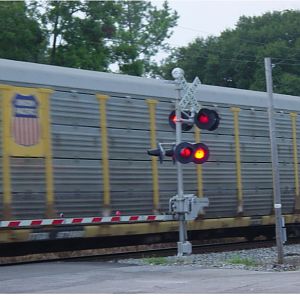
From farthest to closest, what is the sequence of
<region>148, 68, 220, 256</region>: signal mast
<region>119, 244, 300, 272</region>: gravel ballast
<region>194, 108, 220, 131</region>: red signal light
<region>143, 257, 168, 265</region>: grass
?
<region>194, 108, 220, 131</region>: red signal light → <region>148, 68, 220, 256</region>: signal mast → <region>143, 257, 168, 265</region>: grass → <region>119, 244, 300, 272</region>: gravel ballast

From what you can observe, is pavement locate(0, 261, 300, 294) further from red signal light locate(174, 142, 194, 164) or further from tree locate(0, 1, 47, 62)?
tree locate(0, 1, 47, 62)

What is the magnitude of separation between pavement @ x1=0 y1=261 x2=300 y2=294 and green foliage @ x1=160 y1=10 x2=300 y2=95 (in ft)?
111

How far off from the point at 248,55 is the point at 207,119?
3673cm

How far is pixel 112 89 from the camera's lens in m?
15.7

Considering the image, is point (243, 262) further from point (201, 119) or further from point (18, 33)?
point (18, 33)

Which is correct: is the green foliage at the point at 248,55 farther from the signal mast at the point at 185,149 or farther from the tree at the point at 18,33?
the signal mast at the point at 185,149

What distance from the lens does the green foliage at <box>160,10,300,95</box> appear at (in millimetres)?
47750

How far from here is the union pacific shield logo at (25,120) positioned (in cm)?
1386

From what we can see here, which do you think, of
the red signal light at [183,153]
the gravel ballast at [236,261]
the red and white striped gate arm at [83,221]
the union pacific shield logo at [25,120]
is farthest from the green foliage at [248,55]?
the union pacific shield logo at [25,120]

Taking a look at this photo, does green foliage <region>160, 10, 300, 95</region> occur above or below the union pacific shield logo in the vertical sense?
above

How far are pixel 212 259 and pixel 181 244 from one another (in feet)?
2.52

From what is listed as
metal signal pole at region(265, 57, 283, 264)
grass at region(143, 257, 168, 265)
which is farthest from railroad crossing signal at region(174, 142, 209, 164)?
grass at region(143, 257, 168, 265)

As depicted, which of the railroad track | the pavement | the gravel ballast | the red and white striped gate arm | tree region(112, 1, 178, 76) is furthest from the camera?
tree region(112, 1, 178, 76)

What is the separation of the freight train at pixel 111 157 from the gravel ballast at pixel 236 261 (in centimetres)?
142
